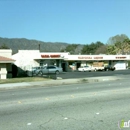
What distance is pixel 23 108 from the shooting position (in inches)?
360

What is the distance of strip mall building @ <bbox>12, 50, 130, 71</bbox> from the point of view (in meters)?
51.5

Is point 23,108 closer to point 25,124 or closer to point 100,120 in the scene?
point 25,124

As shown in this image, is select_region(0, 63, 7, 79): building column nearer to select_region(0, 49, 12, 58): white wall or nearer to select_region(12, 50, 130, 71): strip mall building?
select_region(0, 49, 12, 58): white wall

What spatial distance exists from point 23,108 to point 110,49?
8803 cm

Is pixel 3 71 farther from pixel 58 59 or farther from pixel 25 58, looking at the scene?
pixel 58 59

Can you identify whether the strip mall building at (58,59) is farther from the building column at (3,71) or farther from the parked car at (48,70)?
the building column at (3,71)

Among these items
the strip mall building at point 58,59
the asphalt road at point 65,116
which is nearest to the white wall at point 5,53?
the strip mall building at point 58,59

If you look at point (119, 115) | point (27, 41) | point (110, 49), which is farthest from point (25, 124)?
point (27, 41)

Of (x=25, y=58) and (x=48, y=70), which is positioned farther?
(x=25, y=58)

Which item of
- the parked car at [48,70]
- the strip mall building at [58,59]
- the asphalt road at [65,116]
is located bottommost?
the asphalt road at [65,116]

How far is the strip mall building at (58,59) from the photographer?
5147 cm

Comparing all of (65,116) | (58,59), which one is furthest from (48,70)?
(65,116)

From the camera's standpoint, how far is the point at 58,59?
183 ft

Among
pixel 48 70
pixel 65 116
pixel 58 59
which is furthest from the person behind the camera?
pixel 58 59
